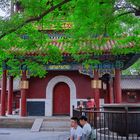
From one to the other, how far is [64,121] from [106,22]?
806 cm

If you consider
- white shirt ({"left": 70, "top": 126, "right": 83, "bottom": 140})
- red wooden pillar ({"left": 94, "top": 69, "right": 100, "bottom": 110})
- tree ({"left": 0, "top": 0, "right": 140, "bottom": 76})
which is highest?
tree ({"left": 0, "top": 0, "right": 140, "bottom": 76})

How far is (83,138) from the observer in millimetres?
6945

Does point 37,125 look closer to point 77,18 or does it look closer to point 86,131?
point 77,18

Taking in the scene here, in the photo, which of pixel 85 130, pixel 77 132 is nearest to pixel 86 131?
pixel 85 130

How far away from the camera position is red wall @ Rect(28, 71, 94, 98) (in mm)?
18578

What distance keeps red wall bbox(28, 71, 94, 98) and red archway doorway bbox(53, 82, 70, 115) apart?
27.5 inches

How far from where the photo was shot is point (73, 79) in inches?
735

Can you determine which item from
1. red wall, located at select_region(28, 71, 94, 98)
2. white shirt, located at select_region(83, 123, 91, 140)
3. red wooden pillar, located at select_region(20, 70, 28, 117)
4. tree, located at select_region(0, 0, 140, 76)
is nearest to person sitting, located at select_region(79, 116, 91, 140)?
white shirt, located at select_region(83, 123, 91, 140)

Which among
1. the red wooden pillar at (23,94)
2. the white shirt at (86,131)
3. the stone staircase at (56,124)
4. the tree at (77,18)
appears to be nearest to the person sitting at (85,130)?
the white shirt at (86,131)

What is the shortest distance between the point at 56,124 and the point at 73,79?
13.2ft

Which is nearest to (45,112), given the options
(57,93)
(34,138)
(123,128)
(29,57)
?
(57,93)

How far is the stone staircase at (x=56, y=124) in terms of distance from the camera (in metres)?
14.8

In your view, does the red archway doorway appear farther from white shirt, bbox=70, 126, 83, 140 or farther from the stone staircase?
white shirt, bbox=70, 126, 83, 140

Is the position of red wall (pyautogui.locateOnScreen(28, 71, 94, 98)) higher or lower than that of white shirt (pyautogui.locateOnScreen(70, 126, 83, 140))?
higher
